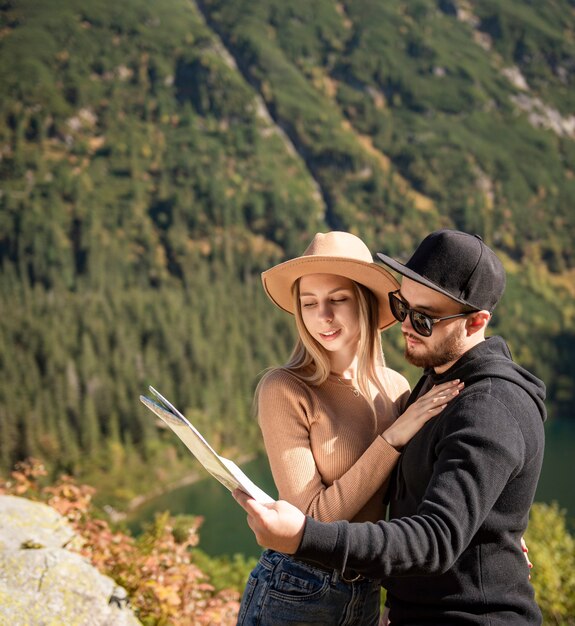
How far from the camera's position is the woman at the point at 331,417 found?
3379mm

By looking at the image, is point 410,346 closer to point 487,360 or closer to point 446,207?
point 487,360

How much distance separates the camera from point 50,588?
4492 millimetres

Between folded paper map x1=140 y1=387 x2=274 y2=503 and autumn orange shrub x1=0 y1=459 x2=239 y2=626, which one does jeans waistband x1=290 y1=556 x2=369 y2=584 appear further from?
autumn orange shrub x1=0 y1=459 x2=239 y2=626

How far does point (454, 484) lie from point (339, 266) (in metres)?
1.54

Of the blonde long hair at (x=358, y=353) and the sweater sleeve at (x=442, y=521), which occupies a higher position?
the sweater sleeve at (x=442, y=521)

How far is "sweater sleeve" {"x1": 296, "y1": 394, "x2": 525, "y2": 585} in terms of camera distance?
248 centimetres

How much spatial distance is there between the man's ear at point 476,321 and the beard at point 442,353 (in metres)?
0.05

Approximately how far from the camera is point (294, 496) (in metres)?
3.41

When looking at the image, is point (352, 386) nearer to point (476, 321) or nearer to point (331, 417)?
point (331, 417)

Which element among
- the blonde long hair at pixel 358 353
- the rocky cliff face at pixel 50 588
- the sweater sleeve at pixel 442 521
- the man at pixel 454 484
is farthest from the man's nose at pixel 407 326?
the rocky cliff face at pixel 50 588

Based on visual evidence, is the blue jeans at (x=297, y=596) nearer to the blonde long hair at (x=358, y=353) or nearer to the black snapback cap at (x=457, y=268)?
the blonde long hair at (x=358, y=353)

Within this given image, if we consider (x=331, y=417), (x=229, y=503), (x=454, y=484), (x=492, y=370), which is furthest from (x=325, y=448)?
(x=229, y=503)

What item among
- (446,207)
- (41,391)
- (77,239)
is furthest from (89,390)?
(446,207)

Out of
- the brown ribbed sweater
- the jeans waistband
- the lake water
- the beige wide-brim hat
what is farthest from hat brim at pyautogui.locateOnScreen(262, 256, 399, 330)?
the lake water
